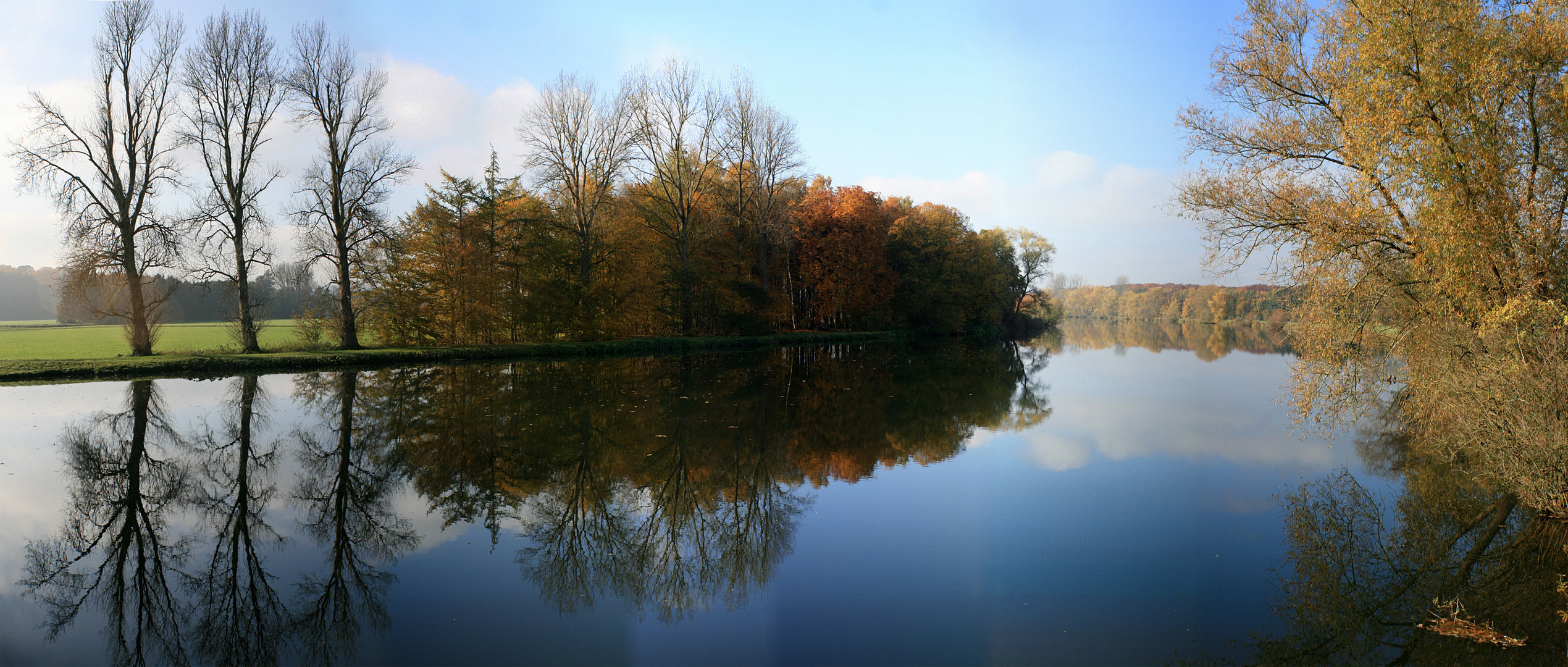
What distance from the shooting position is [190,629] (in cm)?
421

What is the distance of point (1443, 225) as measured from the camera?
8211 millimetres

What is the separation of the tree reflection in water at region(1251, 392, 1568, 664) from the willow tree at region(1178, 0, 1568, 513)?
26.2 inches

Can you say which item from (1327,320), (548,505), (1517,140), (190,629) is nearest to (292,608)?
(190,629)

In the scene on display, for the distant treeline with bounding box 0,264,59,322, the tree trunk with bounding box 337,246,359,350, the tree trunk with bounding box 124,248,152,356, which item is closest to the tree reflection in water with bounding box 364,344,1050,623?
the tree trunk with bounding box 337,246,359,350

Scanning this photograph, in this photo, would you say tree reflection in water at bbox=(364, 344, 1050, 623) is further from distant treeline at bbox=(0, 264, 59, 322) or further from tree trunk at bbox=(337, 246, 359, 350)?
distant treeline at bbox=(0, 264, 59, 322)

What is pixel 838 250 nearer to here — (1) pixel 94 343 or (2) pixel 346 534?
(1) pixel 94 343

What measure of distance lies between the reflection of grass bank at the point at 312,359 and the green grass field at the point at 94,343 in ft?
6.97

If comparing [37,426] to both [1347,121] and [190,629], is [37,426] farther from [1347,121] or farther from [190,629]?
[1347,121]

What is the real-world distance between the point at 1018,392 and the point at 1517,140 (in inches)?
392

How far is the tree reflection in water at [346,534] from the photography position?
425cm

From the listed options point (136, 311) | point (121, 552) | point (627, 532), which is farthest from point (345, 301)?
point (627, 532)

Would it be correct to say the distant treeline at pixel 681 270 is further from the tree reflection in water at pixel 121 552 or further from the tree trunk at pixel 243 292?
the tree reflection in water at pixel 121 552

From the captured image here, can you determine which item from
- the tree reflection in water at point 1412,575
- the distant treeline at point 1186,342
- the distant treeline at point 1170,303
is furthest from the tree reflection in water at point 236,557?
the distant treeline at point 1170,303

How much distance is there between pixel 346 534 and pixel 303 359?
1684 cm
